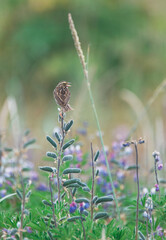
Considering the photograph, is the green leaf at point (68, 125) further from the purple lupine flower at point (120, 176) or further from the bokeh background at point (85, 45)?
the bokeh background at point (85, 45)

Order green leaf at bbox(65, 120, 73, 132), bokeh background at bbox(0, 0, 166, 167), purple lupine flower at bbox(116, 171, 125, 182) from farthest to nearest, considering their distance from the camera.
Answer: bokeh background at bbox(0, 0, 166, 167), purple lupine flower at bbox(116, 171, 125, 182), green leaf at bbox(65, 120, 73, 132)

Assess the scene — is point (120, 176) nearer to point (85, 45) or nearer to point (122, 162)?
point (122, 162)

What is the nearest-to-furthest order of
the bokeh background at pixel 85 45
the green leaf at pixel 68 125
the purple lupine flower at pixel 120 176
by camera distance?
the green leaf at pixel 68 125 < the purple lupine flower at pixel 120 176 < the bokeh background at pixel 85 45

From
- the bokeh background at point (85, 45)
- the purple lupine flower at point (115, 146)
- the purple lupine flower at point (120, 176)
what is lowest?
the purple lupine flower at point (120, 176)

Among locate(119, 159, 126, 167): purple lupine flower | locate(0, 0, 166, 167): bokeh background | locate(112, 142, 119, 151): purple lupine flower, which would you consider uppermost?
locate(0, 0, 166, 167): bokeh background

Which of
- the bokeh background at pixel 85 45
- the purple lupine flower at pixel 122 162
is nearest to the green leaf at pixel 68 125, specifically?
the purple lupine flower at pixel 122 162

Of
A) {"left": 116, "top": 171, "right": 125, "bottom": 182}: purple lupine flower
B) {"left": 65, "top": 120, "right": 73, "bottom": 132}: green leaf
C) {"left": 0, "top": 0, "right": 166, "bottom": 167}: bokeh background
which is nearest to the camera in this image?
{"left": 65, "top": 120, "right": 73, "bottom": 132}: green leaf

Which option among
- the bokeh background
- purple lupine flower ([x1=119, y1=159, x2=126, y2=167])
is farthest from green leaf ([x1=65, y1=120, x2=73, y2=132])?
the bokeh background

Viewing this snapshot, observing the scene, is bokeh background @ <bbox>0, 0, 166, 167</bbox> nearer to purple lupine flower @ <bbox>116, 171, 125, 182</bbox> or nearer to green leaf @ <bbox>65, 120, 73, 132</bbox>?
purple lupine flower @ <bbox>116, 171, 125, 182</bbox>

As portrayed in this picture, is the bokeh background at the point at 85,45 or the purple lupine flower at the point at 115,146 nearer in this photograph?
the purple lupine flower at the point at 115,146

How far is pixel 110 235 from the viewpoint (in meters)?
1.07

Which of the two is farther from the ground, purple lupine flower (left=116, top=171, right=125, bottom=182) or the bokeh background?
the bokeh background

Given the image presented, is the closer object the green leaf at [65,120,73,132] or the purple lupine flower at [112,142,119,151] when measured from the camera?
the green leaf at [65,120,73,132]

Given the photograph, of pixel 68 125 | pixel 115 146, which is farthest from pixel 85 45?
pixel 68 125
